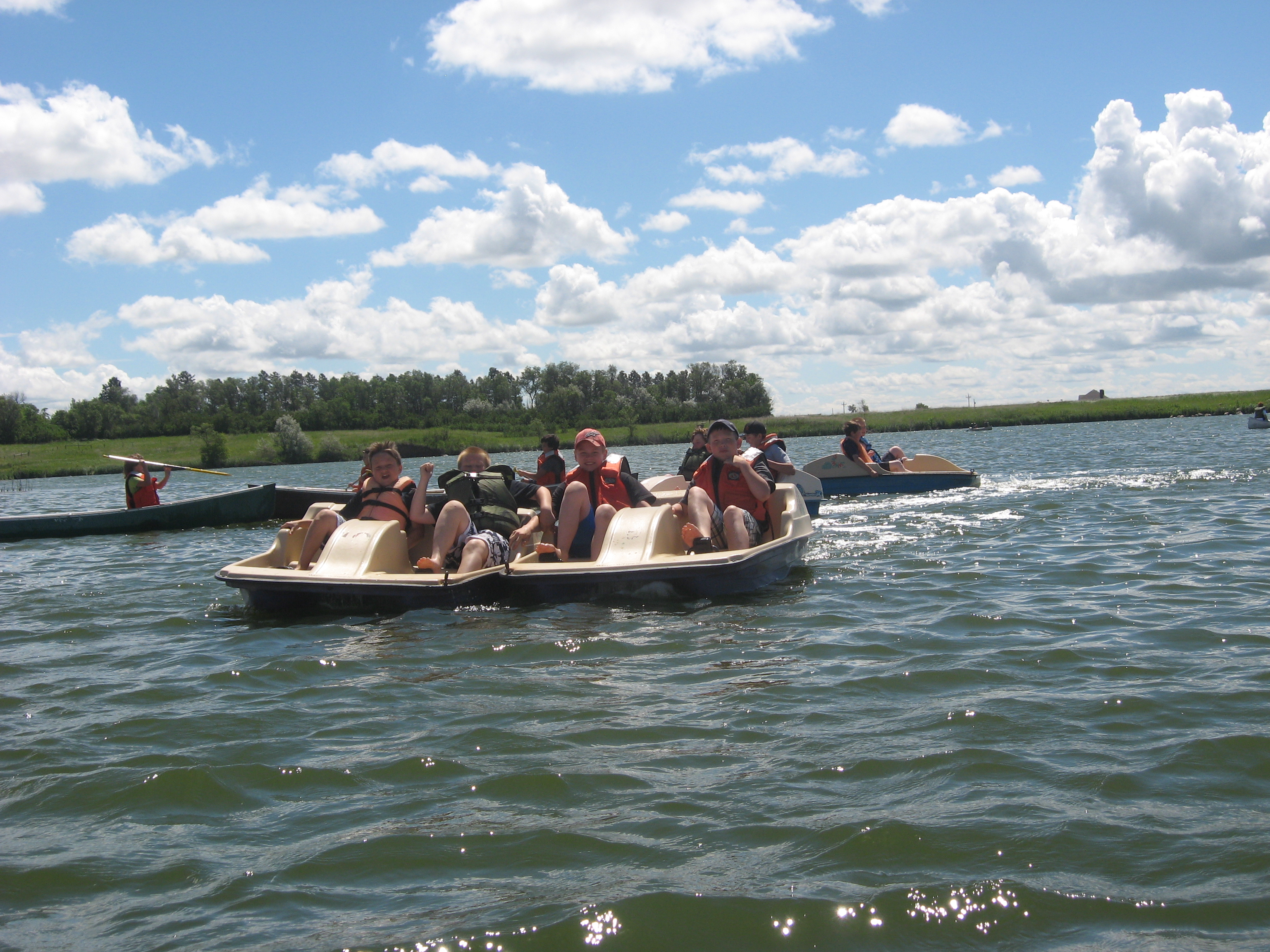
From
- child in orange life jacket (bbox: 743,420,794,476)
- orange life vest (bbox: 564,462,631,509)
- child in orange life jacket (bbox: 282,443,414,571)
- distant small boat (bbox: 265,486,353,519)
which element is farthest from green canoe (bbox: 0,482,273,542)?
orange life vest (bbox: 564,462,631,509)

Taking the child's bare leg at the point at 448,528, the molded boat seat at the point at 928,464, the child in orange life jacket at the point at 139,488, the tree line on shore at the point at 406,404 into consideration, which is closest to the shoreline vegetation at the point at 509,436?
the tree line on shore at the point at 406,404

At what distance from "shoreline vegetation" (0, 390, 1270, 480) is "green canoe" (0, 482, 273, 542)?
4977cm

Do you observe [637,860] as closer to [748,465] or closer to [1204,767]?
[1204,767]

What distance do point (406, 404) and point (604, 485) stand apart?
123m

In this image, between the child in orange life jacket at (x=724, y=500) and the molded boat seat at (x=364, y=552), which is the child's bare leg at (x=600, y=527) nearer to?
the child in orange life jacket at (x=724, y=500)

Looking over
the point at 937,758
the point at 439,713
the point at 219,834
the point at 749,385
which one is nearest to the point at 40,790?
the point at 219,834

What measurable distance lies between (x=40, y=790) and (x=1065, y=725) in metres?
4.79

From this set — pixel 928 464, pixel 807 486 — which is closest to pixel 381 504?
pixel 807 486

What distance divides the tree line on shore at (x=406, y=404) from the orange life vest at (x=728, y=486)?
7323 cm

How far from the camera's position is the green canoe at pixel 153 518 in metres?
16.8

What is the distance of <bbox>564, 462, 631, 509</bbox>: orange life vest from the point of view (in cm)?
895

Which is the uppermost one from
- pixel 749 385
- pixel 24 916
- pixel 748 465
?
pixel 749 385

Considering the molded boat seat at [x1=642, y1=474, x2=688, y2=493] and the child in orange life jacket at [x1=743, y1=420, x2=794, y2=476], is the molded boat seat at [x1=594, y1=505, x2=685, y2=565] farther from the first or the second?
the molded boat seat at [x1=642, y1=474, x2=688, y2=493]

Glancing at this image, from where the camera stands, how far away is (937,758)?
4.19 m
